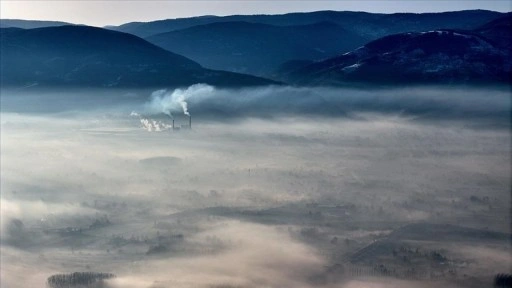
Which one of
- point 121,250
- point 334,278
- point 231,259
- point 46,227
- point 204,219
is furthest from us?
point 204,219

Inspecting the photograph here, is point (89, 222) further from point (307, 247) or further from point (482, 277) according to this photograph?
point (482, 277)

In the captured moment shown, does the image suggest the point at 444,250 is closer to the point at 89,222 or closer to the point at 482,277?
the point at 482,277

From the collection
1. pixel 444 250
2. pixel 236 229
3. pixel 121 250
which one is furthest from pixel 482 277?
pixel 121 250

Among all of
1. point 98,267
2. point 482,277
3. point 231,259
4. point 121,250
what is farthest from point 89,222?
point 482,277

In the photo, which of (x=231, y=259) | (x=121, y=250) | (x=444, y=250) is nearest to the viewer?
(x=231, y=259)

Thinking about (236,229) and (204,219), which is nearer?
(236,229)

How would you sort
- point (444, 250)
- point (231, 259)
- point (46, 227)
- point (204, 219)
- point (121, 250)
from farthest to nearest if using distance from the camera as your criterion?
point (204, 219) < point (46, 227) < point (444, 250) < point (121, 250) < point (231, 259)
